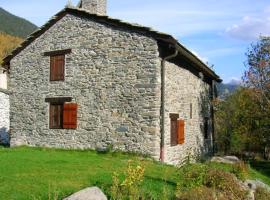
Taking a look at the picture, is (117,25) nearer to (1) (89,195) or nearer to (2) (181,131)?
(2) (181,131)

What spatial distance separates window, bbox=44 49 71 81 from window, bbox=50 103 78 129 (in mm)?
1170

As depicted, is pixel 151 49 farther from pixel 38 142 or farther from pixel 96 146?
pixel 38 142

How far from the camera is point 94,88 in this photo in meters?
17.0

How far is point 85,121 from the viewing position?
17125mm

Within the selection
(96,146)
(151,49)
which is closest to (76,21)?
(151,49)

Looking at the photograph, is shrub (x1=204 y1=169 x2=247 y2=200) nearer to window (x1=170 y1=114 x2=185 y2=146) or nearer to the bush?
the bush

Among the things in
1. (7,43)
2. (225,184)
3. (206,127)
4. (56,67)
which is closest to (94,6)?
(56,67)

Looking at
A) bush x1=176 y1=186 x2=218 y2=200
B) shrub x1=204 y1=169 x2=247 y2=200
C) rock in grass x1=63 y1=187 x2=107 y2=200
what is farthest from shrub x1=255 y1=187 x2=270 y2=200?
rock in grass x1=63 y1=187 x2=107 y2=200

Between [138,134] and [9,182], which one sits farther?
[138,134]

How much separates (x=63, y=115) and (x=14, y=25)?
282ft

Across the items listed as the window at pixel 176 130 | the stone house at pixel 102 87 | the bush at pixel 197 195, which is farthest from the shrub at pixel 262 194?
the window at pixel 176 130

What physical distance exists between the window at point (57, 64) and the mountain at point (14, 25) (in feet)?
240

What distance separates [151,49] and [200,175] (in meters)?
6.99

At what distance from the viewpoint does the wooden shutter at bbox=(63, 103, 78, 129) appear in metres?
17.4
